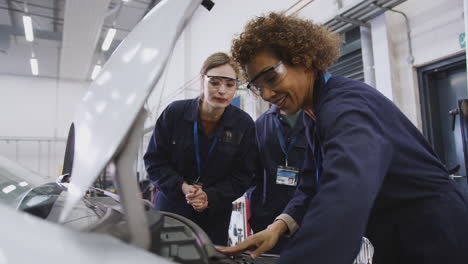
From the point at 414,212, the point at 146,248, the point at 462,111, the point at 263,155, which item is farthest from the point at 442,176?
the point at 462,111

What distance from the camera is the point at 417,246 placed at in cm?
81

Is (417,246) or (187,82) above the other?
(187,82)

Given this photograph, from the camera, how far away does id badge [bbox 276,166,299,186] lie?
77.1 inches

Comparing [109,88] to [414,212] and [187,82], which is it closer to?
[414,212]

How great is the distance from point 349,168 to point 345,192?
0.05m

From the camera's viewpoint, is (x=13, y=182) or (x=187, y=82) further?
(x=187, y=82)

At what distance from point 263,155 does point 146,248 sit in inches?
62.8

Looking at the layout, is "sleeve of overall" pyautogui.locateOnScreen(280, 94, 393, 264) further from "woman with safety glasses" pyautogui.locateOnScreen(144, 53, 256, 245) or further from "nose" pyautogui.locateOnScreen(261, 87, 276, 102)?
"woman with safety glasses" pyautogui.locateOnScreen(144, 53, 256, 245)

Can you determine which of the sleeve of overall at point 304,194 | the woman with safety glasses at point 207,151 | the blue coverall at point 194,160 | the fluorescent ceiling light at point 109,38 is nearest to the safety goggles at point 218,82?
the woman with safety glasses at point 207,151

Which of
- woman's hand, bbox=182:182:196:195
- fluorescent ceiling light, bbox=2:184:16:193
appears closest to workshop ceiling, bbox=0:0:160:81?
woman's hand, bbox=182:182:196:195

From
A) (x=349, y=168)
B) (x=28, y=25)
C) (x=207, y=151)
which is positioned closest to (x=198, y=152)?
(x=207, y=151)

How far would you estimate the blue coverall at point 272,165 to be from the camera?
1984mm

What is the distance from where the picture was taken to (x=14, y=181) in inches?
36.9

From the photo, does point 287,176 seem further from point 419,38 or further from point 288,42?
point 419,38
